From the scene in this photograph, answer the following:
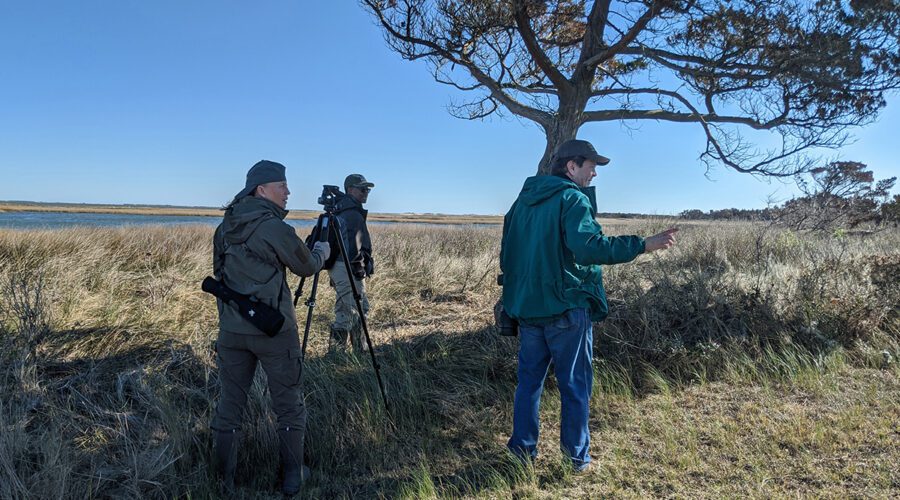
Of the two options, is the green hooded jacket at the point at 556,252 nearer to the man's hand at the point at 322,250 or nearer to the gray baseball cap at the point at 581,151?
the gray baseball cap at the point at 581,151

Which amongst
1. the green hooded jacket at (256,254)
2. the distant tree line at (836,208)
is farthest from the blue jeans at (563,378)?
the distant tree line at (836,208)

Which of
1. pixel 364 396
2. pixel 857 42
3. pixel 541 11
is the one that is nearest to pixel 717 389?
pixel 364 396

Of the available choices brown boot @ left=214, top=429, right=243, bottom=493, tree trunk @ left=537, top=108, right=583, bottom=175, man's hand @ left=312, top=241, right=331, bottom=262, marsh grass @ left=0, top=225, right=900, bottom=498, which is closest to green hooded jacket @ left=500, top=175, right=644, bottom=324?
marsh grass @ left=0, top=225, right=900, bottom=498

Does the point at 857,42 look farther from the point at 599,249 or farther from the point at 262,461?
the point at 262,461

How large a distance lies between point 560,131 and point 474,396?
3.44 meters

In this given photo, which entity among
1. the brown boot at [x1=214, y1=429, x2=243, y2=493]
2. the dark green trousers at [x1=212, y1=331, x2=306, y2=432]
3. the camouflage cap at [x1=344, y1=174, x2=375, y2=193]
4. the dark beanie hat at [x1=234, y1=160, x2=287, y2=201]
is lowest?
the brown boot at [x1=214, y1=429, x2=243, y2=493]

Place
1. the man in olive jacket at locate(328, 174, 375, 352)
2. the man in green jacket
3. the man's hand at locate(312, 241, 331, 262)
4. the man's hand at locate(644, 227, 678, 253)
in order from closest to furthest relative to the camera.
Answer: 1. the man's hand at locate(644, 227, 678, 253)
2. the man in green jacket
3. the man's hand at locate(312, 241, 331, 262)
4. the man in olive jacket at locate(328, 174, 375, 352)

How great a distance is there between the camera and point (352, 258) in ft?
16.5

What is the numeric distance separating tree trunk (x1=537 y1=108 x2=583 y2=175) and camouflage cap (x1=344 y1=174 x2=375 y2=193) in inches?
83.6

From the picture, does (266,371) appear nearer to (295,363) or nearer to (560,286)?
(295,363)

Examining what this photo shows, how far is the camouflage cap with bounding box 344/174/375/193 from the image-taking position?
508cm

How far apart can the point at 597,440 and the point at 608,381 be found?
3.11ft

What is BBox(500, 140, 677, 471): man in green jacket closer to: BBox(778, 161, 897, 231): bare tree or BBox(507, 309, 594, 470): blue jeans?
BBox(507, 309, 594, 470): blue jeans

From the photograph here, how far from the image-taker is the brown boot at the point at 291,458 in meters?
2.88
